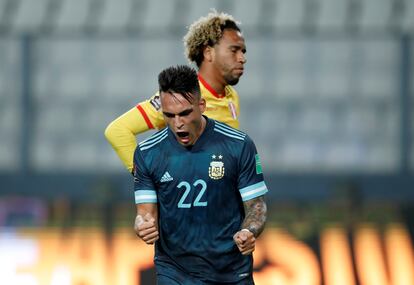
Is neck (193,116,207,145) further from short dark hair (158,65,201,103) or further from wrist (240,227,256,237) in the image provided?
wrist (240,227,256,237)

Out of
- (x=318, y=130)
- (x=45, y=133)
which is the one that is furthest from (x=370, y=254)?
(x=45, y=133)

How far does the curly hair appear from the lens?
724 cm

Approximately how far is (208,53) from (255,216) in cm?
122

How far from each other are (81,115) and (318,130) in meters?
2.97

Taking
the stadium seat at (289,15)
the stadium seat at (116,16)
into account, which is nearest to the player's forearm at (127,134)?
the stadium seat at (289,15)

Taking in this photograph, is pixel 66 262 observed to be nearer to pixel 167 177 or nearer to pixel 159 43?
pixel 167 177

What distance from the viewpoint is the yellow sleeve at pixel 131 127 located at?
23.6 feet

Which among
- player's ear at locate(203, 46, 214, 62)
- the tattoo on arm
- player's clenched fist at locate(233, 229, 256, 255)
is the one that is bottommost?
player's clenched fist at locate(233, 229, 256, 255)

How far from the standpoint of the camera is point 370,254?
10.0 m

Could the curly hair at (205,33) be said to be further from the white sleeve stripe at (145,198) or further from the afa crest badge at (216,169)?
the white sleeve stripe at (145,198)

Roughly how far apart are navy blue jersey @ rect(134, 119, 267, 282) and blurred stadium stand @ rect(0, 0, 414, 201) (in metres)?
9.32

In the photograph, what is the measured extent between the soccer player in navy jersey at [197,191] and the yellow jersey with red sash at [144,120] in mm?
599

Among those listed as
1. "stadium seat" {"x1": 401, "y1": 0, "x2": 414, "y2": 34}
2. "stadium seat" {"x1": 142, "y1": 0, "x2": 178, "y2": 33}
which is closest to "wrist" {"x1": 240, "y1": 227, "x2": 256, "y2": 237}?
"stadium seat" {"x1": 401, "y1": 0, "x2": 414, "y2": 34}

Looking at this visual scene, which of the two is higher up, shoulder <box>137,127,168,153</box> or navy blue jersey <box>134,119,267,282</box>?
shoulder <box>137,127,168,153</box>
